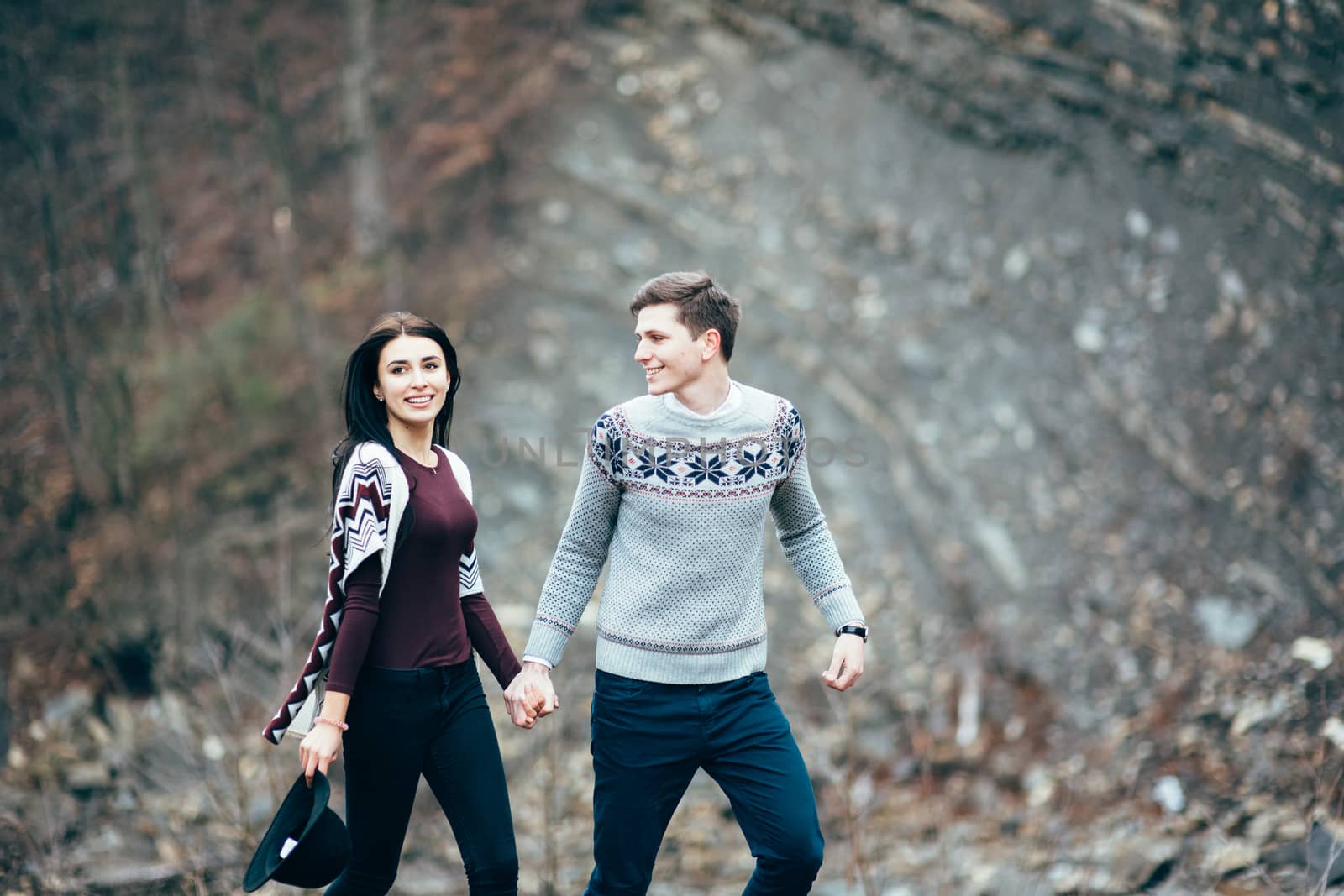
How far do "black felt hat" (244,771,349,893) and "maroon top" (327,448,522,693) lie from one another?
0.26 m

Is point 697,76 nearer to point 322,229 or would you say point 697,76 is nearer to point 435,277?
point 435,277

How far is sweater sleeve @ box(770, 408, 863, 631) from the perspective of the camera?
10.3ft

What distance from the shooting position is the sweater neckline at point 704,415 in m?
2.95

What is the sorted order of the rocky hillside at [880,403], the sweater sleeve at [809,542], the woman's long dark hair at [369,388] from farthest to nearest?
1. the rocky hillside at [880,403]
2. the sweater sleeve at [809,542]
3. the woman's long dark hair at [369,388]

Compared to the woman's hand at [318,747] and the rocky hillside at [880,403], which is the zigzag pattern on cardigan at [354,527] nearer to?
the woman's hand at [318,747]

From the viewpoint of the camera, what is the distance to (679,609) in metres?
2.94

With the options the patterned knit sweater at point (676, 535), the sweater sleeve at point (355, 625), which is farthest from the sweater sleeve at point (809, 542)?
the sweater sleeve at point (355, 625)

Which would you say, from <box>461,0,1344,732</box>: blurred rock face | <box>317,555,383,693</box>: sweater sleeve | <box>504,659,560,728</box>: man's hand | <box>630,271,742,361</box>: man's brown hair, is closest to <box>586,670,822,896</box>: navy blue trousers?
<box>504,659,560,728</box>: man's hand

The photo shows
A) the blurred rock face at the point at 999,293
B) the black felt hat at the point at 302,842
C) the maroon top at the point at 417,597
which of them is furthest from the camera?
the blurred rock face at the point at 999,293

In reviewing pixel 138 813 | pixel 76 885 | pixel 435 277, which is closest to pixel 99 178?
pixel 435 277

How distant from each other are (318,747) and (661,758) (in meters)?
0.86

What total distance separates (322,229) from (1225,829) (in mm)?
8012

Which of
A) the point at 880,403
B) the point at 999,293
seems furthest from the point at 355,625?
the point at 999,293

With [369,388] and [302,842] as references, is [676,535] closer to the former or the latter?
[369,388]
